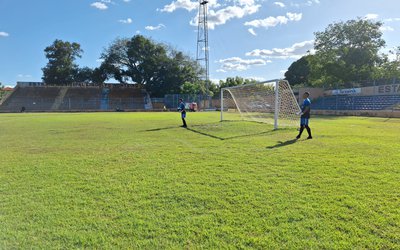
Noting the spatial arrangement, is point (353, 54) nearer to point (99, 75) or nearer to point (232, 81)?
point (232, 81)

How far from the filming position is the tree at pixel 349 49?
124 feet

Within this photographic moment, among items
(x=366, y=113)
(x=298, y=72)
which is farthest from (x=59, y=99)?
(x=298, y=72)

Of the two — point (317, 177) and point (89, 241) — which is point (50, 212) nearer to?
point (89, 241)

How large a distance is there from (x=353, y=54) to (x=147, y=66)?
140 ft

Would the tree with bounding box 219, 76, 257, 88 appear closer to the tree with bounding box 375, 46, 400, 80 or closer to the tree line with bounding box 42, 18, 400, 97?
the tree line with bounding box 42, 18, 400, 97

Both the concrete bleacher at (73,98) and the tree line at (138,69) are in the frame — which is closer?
the concrete bleacher at (73,98)

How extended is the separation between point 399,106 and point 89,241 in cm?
3222

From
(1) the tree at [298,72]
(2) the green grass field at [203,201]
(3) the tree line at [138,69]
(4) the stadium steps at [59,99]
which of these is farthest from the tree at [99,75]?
(2) the green grass field at [203,201]

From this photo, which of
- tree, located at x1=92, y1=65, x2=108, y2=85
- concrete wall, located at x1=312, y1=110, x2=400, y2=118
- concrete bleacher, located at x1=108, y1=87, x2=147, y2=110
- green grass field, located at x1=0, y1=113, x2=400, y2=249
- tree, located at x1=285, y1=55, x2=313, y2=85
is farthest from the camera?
tree, located at x1=285, y1=55, x2=313, y2=85

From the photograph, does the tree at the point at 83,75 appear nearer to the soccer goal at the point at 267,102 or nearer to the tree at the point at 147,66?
the tree at the point at 147,66

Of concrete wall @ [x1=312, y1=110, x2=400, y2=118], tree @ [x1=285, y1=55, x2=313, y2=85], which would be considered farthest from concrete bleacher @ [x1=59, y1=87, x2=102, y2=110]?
tree @ [x1=285, y1=55, x2=313, y2=85]

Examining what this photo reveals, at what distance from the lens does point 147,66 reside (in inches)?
2457

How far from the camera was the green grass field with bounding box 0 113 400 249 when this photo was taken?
3109mm

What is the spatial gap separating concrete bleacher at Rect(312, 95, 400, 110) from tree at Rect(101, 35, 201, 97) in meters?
34.5
